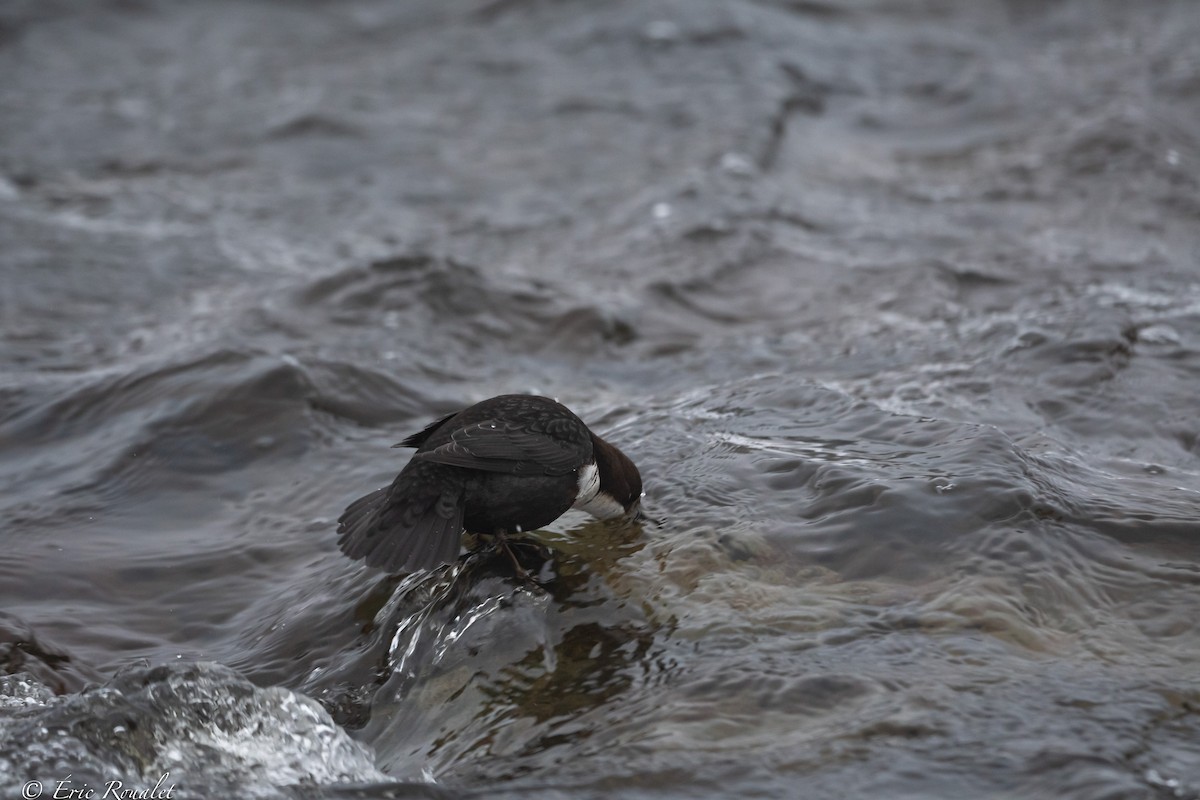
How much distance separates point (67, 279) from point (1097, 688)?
6.53 meters

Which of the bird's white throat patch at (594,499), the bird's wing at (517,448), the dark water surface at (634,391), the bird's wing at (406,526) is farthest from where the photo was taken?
the bird's white throat patch at (594,499)

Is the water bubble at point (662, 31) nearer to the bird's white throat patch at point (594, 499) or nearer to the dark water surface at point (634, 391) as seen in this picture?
the dark water surface at point (634, 391)

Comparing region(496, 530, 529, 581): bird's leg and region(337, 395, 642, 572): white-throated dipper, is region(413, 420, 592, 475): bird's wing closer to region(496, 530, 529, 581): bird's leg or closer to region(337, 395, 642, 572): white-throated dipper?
region(337, 395, 642, 572): white-throated dipper

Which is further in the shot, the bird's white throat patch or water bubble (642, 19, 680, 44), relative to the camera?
water bubble (642, 19, 680, 44)

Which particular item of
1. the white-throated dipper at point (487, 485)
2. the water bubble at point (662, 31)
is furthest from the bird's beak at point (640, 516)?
the water bubble at point (662, 31)

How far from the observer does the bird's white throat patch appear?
13.5 ft

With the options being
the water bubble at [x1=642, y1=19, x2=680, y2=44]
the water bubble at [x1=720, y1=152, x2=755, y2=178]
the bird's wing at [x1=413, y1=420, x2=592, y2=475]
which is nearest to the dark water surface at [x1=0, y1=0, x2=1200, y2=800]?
the water bubble at [x1=720, y1=152, x2=755, y2=178]

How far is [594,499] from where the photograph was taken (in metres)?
4.23

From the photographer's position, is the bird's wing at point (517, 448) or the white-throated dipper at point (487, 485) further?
the bird's wing at point (517, 448)

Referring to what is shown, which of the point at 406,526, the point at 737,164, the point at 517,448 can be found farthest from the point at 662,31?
the point at 406,526

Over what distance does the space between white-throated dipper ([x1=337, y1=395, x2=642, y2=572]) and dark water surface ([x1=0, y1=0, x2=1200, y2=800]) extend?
18cm

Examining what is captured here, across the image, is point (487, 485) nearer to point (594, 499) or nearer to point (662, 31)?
point (594, 499)

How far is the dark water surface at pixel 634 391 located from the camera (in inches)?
127

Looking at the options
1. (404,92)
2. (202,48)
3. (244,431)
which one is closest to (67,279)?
(244,431)
